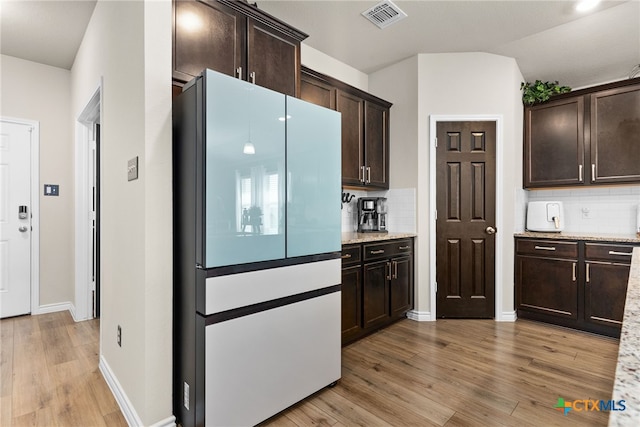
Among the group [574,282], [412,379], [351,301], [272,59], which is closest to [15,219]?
[272,59]

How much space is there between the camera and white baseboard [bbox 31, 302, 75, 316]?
3669mm

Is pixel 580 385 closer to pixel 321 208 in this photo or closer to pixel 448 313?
pixel 448 313

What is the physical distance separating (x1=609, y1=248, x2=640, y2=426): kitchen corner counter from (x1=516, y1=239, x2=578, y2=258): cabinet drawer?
2.90 meters

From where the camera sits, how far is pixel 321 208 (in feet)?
7.02

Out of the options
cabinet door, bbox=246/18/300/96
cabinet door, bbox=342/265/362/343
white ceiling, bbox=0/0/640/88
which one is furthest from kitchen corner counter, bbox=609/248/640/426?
white ceiling, bbox=0/0/640/88

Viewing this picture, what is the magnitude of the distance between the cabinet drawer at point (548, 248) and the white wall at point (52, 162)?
4.87m

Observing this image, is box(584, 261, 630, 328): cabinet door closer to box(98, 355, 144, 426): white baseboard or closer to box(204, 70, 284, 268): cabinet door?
box(204, 70, 284, 268): cabinet door

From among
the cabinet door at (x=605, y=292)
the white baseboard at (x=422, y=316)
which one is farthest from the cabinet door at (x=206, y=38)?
the cabinet door at (x=605, y=292)

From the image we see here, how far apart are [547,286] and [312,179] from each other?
2.86m

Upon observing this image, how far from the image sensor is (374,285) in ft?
10.1

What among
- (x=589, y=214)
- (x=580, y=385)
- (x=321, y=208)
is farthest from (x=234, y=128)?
(x=589, y=214)

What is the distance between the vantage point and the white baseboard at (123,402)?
5.72 feet

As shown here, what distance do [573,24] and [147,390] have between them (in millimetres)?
4132

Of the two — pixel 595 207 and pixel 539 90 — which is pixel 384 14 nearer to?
pixel 539 90
